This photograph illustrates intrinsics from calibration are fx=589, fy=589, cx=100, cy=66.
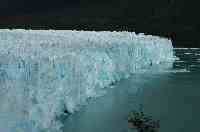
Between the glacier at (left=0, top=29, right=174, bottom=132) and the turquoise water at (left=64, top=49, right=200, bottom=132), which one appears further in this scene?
the turquoise water at (left=64, top=49, right=200, bottom=132)

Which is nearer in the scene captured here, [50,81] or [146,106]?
[50,81]

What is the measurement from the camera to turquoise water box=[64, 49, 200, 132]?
8898mm

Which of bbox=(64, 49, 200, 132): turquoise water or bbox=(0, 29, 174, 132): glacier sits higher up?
bbox=(0, 29, 174, 132): glacier

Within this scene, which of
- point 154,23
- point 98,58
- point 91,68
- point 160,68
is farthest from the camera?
point 154,23

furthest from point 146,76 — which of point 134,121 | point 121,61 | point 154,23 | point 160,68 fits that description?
point 154,23

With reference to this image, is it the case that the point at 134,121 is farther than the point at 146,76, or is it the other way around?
the point at 146,76

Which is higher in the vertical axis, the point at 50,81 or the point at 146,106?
the point at 50,81

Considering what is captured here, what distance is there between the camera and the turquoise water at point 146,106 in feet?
29.2

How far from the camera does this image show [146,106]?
10.9 meters

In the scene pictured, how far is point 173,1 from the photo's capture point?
6150 centimetres

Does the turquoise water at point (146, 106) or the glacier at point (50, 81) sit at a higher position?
the glacier at point (50, 81)

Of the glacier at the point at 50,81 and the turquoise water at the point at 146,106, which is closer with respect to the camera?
the glacier at the point at 50,81

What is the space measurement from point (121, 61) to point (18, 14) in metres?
47.5

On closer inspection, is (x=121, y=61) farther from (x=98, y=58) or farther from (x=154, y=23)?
(x=154, y=23)
